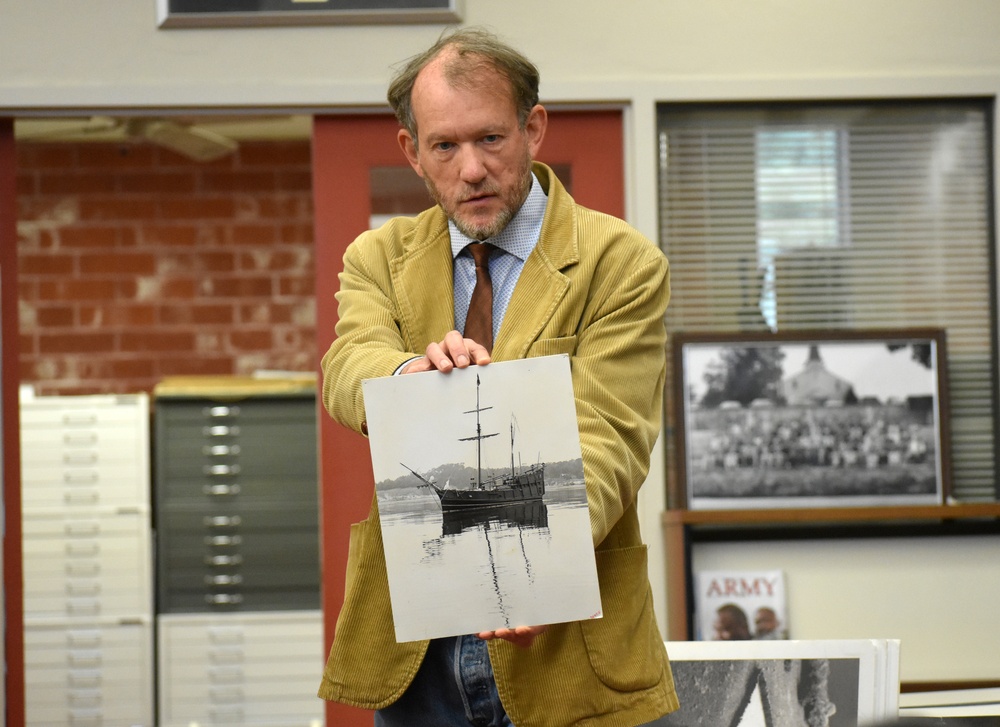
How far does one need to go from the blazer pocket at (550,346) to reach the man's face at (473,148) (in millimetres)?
163

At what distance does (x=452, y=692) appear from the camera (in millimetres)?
1343

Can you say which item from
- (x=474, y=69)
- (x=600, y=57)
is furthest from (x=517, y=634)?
(x=600, y=57)

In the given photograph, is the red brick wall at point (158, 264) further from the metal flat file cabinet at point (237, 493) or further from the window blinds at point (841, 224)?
the window blinds at point (841, 224)

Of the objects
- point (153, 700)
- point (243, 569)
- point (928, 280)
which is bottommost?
point (153, 700)

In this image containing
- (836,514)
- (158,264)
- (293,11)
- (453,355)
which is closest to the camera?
(453,355)

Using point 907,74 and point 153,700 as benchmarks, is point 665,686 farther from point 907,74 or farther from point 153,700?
point 153,700

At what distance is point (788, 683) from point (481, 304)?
1.22 metres

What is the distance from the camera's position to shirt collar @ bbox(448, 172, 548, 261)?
142 cm

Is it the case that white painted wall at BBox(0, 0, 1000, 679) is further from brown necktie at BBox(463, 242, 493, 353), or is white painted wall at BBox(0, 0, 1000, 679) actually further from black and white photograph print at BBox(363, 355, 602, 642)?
black and white photograph print at BBox(363, 355, 602, 642)

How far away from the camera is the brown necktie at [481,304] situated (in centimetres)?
138

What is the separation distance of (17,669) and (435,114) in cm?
250

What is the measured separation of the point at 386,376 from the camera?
4.02 feet

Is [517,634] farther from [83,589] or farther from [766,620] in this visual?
[83,589]

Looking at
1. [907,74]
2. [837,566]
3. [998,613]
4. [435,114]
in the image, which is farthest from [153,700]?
[435,114]
